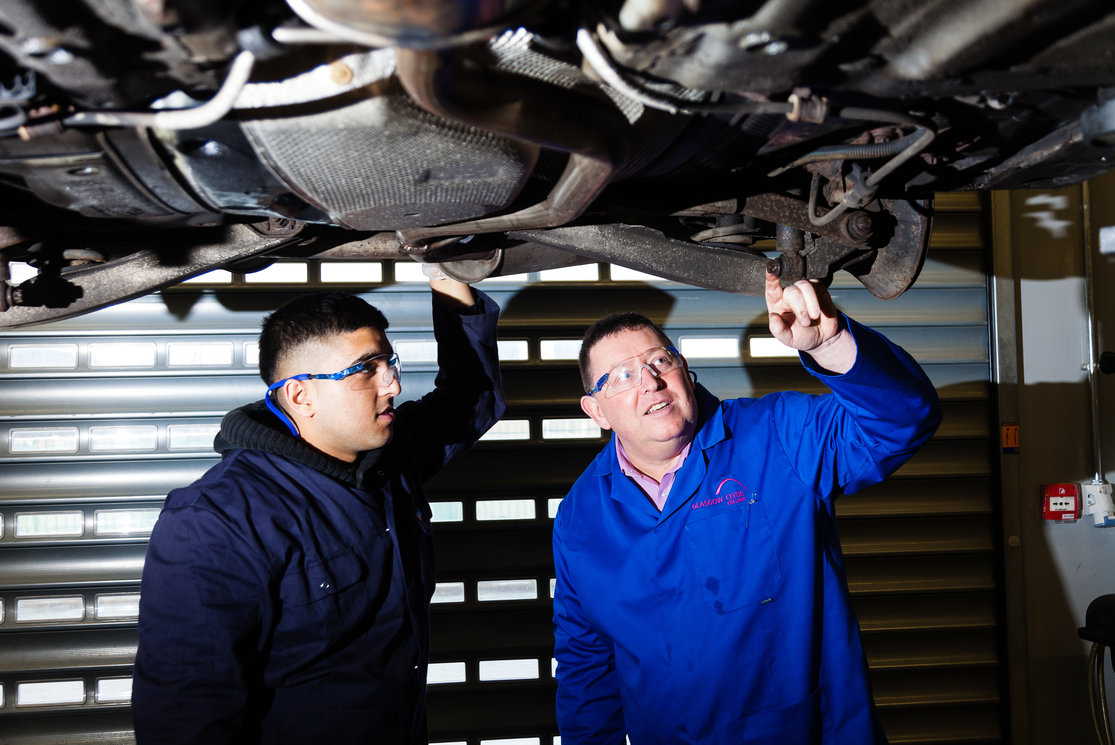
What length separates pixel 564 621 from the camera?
2066 millimetres

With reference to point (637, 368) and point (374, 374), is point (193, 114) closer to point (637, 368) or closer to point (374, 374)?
point (374, 374)

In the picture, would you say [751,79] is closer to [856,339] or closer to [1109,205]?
[856,339]

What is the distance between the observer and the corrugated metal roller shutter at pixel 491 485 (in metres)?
2.79

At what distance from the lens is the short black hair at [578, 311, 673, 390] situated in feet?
6.43

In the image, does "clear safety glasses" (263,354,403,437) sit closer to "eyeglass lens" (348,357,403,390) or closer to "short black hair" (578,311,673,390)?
"eyeglass lens" (348,357,403,390)

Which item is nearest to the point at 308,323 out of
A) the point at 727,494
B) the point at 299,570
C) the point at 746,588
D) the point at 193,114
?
the point at 299,570

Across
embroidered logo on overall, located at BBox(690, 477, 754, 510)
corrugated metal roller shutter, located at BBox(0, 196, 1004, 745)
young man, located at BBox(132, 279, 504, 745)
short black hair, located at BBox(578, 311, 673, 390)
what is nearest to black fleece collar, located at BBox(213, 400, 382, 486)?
young man, located at BBox(132, 279, 504, 745)

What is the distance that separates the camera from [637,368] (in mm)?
1881

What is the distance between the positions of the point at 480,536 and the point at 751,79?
2353 mm

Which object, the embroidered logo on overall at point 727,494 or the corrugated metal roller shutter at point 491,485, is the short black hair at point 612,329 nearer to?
the embroidered logo on overall at point 727,494

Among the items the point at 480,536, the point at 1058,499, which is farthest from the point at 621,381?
the point at 1058,499

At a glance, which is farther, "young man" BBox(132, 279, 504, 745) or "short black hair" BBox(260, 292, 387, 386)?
"short black hair" BBox(260, 292, 387, 386)

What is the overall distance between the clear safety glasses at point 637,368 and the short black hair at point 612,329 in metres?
0.05

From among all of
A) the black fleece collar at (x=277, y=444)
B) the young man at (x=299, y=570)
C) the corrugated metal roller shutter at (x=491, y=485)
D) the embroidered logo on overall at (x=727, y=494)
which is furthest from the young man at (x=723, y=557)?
the corrugated metal roller shutter at (x=491, y=485)
